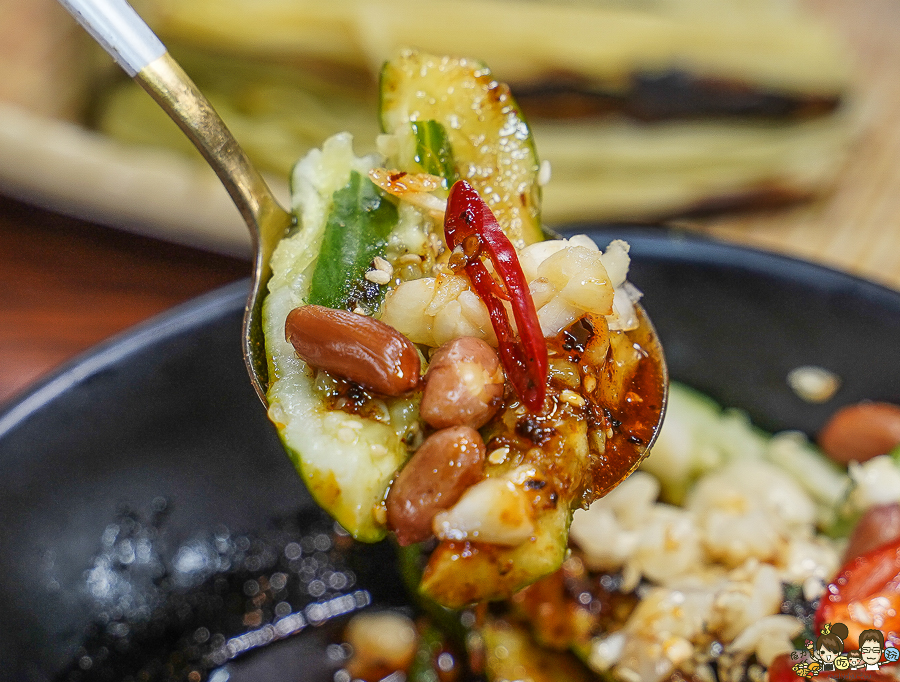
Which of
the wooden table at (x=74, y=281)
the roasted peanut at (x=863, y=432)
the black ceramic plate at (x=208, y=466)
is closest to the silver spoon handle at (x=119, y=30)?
the black ceramic plate at (x=208, y=466)

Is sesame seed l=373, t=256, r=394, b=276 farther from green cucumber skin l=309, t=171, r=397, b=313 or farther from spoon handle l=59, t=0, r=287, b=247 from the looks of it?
spoon handle l=59, t=0, r=287, b=247

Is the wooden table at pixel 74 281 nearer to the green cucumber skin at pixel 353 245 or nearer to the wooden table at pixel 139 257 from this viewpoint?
the wooden table at pixel 139 257

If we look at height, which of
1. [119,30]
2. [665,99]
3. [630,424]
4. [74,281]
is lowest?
[74,281]

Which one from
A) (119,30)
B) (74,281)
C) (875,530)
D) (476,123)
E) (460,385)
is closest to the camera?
(460,385)

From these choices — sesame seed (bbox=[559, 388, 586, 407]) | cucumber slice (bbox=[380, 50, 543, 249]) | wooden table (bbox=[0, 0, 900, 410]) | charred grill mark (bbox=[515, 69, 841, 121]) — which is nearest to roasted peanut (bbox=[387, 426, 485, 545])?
sesame seed (bbox=[559, 388, 586, 407])

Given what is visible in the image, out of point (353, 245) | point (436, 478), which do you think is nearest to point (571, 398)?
point (436, 478)

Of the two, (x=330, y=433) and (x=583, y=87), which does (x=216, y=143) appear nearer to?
(x=330, y=433)
